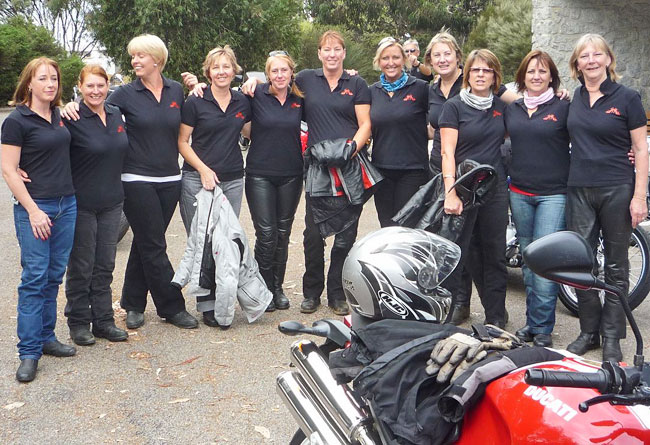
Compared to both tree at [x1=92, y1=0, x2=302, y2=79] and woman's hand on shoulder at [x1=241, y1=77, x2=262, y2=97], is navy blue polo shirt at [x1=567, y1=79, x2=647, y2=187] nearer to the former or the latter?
woman's hand on shoulder at [x1=241, y1=77, x2=262, y2=97]

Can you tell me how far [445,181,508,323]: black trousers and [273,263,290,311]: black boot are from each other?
4.38ft

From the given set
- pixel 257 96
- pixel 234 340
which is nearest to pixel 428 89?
pixel 257 96

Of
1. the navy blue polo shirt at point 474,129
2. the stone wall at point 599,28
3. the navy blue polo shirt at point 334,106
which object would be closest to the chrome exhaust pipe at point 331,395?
the navy blue polo shirt at point 474,129

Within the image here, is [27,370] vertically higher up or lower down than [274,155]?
lower down

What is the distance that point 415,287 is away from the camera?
123 inches

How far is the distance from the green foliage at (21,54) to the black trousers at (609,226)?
27.9 metres

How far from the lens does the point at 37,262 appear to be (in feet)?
16.1

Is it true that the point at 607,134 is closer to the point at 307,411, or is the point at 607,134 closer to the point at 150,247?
the point at 307,411

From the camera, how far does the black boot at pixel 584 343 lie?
528cm

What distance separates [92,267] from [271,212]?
1382mm

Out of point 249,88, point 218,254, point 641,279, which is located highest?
point 249,88

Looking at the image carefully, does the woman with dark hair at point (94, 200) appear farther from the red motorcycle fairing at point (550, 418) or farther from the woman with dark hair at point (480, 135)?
the red motorcycle fairing at point (550, 418)

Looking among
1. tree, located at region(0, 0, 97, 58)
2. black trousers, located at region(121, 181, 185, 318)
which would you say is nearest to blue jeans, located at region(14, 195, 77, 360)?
black trousers, located at region(121, 181, 185, 318)

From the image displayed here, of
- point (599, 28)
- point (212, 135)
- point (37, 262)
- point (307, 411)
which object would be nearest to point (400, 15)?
Answer: point (599, 28)
